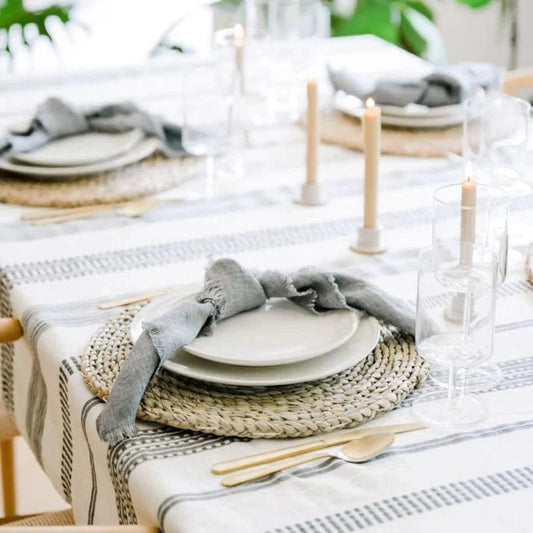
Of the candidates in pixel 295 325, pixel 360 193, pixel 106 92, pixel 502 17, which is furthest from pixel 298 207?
pixel 502 17

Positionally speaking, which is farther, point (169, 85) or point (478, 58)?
point (478, 58)

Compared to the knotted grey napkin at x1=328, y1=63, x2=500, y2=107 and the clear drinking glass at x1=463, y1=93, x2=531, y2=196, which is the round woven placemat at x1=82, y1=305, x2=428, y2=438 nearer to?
the clear drinking glass at x1=463, y1=93, x2=531, y2=196

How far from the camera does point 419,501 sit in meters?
1.02

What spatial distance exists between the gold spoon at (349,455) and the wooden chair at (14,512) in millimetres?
90

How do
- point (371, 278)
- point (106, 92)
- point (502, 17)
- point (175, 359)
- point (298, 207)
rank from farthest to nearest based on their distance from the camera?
point (502, 17)
point (106, 92)
point (298, 207)
point (371, 278)
point (175, 359)

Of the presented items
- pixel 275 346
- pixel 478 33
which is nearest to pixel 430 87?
pixel 275 346

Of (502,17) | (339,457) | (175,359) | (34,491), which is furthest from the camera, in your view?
(502,17)

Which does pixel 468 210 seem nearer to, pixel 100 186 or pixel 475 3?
pixel 100 186

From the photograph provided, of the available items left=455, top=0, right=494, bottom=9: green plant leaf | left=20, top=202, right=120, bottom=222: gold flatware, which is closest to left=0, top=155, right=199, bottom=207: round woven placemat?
left=20, top=202, right=120, bottom=222: gold flatware

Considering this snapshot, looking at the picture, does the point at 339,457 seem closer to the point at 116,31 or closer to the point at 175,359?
the point at 175,359

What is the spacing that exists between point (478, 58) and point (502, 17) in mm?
230

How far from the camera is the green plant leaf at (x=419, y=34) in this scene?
353 centimetres

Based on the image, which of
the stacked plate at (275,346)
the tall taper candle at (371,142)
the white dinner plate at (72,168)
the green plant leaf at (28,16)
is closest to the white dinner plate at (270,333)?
the stacked plate at (275,346)

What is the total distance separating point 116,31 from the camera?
164 inches
